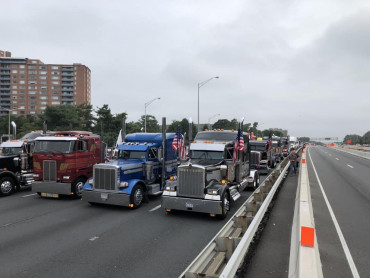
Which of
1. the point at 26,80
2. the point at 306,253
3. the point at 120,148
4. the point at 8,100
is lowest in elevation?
the point at 306,253

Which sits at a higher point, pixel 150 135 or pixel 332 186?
pixel 150 135

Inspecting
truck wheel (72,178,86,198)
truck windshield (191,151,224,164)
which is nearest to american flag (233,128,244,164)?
truck windshield (191,151,224,164)

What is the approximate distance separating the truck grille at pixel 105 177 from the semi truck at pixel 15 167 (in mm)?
5534

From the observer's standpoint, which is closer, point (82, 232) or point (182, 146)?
point (82, 232)

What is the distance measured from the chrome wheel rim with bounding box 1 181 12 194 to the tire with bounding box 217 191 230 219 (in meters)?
10.5

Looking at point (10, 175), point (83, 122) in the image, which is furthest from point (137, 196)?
point (83, 122)

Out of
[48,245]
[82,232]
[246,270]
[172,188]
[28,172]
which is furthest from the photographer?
[28,172]

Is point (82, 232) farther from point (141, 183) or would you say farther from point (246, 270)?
point (246, 270)

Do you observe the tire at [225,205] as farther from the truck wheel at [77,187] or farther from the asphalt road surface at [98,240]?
the truck wheel at [77,187]

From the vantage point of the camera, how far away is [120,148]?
520 inches

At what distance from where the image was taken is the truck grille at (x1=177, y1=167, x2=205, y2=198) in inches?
391

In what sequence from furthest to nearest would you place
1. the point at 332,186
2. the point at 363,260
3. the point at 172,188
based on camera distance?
1. the point at 332,186
2. the point at 172,188
3. the point at 363,260

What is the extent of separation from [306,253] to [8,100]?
153754mm

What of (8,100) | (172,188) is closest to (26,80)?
(8,100)
